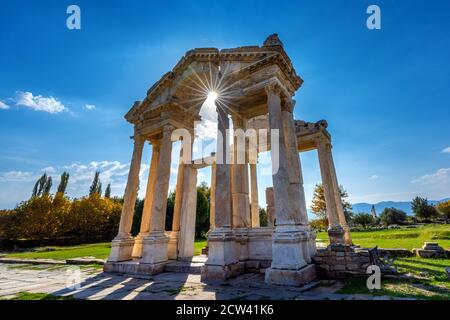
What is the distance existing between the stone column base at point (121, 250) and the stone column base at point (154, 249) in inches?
65.9

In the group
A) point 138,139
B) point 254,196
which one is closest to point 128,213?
point 138,139

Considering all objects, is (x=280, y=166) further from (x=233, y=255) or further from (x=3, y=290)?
(x=3, y=290)

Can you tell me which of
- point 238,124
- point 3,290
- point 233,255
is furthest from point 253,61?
point 3,290

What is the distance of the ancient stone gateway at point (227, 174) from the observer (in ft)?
26.6

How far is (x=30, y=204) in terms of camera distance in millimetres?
37781

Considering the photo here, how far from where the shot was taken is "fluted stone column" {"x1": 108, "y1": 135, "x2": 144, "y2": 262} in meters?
11.2

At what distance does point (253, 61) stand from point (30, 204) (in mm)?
45245

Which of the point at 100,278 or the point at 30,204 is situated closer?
the point at 100,278

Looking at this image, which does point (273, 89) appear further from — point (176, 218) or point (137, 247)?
point (137, 247)

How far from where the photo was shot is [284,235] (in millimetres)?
7496

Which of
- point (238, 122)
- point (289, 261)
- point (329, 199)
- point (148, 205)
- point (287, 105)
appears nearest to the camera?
point (289, 261)

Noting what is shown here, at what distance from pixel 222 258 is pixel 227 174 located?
3.26m

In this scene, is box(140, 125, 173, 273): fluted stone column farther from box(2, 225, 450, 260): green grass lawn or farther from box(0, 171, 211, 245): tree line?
box(0, 171, 211, 245): tree line

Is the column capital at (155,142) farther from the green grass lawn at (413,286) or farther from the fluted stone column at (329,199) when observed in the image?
the green grass lawn at (413,286)
